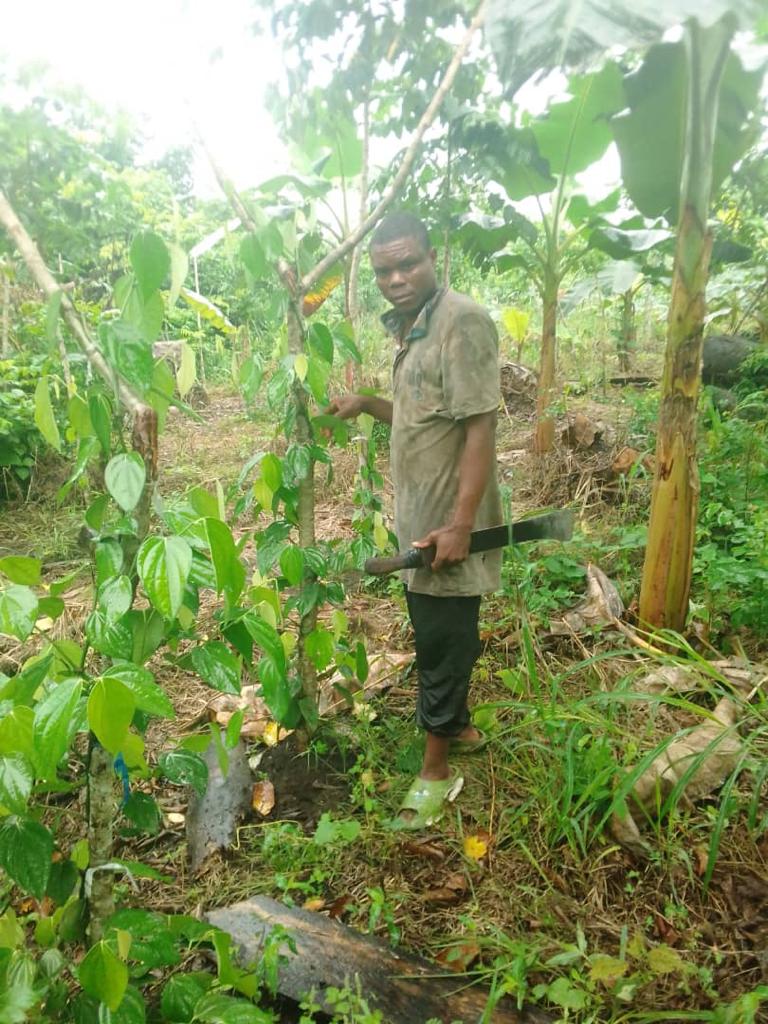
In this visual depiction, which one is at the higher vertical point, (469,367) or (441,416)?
(469,367)

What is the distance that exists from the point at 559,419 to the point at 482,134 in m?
2.01

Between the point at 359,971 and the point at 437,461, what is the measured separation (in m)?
1.12

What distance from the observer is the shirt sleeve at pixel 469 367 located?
57.7 inches

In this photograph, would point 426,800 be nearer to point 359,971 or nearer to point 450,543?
point 359,971

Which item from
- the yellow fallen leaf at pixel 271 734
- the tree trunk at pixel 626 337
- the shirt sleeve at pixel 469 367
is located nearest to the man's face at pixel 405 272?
the shirt sleeve at pixel 469 367

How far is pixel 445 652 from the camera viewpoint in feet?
5.55

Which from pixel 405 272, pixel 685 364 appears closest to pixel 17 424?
pixel 405 272

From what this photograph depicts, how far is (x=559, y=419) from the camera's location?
455cm

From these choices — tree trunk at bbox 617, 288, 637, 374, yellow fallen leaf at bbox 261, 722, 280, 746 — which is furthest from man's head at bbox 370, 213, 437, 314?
tree trunk at bbox 617, 288, 637, 374

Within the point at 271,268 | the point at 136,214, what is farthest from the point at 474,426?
the point at 136,214

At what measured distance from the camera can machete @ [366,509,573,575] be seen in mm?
1548

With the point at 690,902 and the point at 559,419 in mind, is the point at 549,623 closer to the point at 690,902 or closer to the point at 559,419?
the point at 690,902

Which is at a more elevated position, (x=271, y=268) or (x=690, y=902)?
(x=271, y=268)

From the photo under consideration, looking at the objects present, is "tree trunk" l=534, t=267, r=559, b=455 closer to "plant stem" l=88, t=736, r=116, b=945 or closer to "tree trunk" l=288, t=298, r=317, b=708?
"tree trunk" l=288, t=298, r=317, b=708
